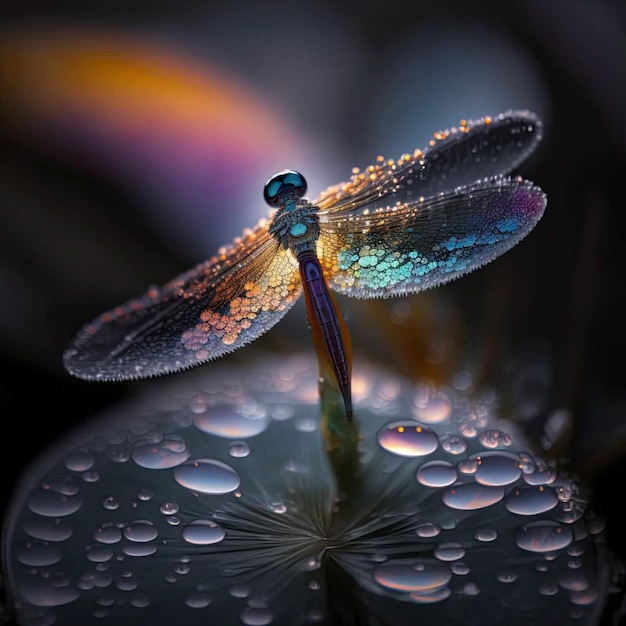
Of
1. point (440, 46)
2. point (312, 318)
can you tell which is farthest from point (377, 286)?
point (440, 46)

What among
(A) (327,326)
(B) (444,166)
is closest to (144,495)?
(A) (327,326)

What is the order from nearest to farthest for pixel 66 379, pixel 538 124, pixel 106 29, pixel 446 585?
pixel 446 585 → pixel 538 124 → pixel 66 379 → pixel 106 29

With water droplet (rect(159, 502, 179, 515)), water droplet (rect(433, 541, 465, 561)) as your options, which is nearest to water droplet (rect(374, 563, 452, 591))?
water droplet (rect(433, 541, 465, 561))

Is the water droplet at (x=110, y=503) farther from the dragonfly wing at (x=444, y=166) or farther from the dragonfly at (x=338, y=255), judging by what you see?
the dragonfly wing at (x=444, y=166)

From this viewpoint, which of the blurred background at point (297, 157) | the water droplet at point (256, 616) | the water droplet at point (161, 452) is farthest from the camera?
the blurred background at point (297, 157)

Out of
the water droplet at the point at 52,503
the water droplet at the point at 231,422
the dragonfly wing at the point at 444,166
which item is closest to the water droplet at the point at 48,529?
the water droplet at the point at 52,503

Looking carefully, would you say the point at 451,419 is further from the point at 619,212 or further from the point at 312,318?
the point at 619,212

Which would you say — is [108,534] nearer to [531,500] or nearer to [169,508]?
Answer: [169,508]
